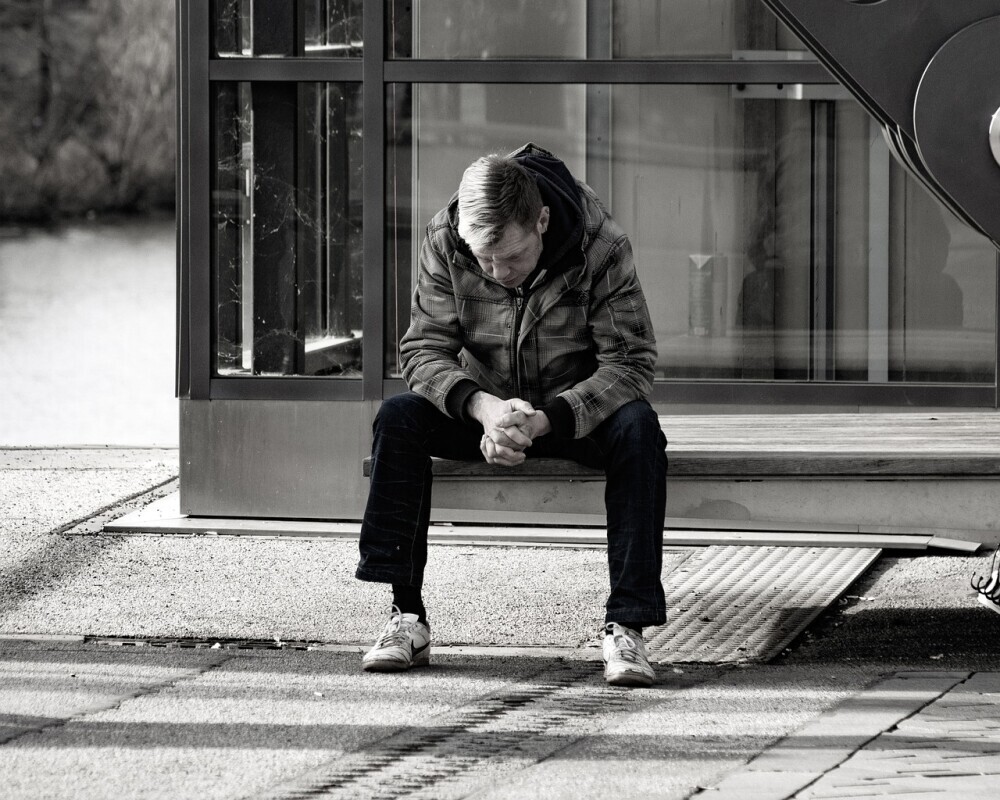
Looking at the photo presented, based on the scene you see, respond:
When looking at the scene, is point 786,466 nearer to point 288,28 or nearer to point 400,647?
point 400,647

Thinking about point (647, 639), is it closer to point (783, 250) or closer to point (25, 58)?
point (783, 250)

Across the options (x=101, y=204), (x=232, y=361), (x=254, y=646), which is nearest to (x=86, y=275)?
(x=101, y=204)

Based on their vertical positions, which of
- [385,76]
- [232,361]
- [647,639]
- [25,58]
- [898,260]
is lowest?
[647,639]

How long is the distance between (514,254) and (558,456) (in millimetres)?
528

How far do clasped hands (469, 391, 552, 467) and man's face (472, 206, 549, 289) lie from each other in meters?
0.29

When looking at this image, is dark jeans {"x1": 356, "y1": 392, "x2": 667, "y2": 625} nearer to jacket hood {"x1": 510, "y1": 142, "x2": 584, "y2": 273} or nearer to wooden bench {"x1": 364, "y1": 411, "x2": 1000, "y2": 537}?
wooden bench {"x1": 364, "y1": 411, "x2": 1000, "y2": 537}

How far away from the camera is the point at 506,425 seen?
355cm

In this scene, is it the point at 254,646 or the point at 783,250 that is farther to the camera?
the point at 783,250

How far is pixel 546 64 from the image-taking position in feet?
19.2

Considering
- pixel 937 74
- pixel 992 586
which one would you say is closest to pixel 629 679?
pixel 992 586

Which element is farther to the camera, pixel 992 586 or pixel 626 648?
pixel 992 586

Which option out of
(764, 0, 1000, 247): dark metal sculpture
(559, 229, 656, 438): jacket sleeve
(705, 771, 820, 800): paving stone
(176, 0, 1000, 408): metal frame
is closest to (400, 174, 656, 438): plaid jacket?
(559, 229, 656, 438): jacket sleeve

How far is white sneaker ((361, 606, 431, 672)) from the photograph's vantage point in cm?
360

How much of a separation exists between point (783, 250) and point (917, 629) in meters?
2.31
